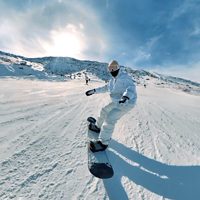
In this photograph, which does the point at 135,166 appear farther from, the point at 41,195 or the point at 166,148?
the point at 41,195

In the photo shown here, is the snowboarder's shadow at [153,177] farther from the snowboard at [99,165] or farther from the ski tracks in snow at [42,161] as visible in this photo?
the ski tracks in snow at [42,161]

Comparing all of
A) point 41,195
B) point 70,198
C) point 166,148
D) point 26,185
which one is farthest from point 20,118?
point 166,148

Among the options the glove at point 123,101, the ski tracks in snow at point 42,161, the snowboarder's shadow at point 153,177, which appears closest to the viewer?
the ski tracks in snow at point 42,161

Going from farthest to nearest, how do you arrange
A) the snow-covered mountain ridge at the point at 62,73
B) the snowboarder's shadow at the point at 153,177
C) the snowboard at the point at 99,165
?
the snow-covered mountain ridge at the point at 62,73, the snowboard at the point at 99,165, the snowboarder's shadow at the point at 153,177

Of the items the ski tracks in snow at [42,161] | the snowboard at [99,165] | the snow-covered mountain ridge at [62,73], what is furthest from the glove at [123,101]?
the snow-covered mountain ridge at [62,73]

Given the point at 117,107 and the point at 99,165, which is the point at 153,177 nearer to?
the point at 99,165

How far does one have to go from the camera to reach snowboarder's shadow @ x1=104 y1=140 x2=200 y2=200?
5.63ft

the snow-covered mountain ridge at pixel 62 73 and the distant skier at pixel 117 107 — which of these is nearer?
the distant skier at pixel 117 107

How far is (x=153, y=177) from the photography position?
1992 mm

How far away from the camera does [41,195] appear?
150 cm

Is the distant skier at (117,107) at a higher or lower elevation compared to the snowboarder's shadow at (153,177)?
higher

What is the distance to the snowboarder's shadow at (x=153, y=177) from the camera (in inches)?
67.6

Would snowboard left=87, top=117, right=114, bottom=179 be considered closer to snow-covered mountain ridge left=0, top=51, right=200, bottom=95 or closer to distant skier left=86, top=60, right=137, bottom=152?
distant skier left=86, top=60, right=137, bottom=152

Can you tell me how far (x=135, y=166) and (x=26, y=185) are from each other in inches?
72.5
